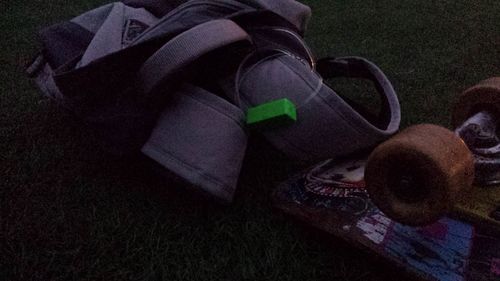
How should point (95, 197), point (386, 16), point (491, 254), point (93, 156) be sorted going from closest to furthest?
point (491, 254), point (95, 197), point (93, 156), point (386, 16)

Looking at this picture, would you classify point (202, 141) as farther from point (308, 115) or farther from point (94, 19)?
point (94, 19)

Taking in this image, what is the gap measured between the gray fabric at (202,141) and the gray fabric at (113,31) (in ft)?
0.67

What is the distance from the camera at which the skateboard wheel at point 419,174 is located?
74 centimetres

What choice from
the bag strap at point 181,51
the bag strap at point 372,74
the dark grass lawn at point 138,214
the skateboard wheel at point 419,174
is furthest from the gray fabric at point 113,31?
the skateboard wheel at point 419,174

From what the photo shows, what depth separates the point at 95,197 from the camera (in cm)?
105

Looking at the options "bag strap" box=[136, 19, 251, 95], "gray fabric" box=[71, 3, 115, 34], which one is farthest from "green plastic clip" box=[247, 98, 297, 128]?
"gray fabric" box=[71, 3, 115, 34]

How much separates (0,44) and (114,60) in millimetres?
953

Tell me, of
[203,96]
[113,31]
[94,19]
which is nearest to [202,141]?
[203,96]

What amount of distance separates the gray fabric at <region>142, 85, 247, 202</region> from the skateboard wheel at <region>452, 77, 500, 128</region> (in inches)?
17.7

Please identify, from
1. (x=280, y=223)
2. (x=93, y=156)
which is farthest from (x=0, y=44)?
(x=280, y=223)

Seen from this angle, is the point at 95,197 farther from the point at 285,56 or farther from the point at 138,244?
the point at 285,56

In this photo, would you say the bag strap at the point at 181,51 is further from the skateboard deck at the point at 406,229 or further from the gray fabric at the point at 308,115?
the skateboard deck at the point at 406,229

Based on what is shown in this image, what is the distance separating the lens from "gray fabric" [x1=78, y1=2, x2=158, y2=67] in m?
1.08

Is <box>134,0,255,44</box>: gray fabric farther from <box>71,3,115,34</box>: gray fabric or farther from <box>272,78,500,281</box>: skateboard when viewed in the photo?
<box>272,78,500,281</box>: skateboard
